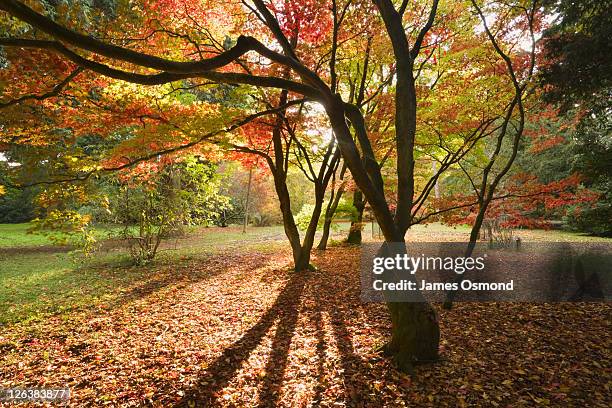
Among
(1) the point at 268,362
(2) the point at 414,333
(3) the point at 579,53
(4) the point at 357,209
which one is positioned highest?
(3) the point at 579,53

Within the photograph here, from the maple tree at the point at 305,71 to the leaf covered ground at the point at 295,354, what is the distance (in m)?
0.66

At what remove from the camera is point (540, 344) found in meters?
4.45

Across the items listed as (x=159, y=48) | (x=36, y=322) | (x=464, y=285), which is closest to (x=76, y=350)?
(x=36, y=322)

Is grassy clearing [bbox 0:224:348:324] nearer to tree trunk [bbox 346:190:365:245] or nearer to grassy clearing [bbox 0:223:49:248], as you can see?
grassy clearing [bbox 0:223:49:248]

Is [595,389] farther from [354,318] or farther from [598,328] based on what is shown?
[354,318]

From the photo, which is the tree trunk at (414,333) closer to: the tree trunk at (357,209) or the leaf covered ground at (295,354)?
the leaf covered ground at (295,354)

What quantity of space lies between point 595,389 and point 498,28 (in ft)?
19.1

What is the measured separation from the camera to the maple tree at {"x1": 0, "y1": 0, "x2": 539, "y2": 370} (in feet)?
12.1

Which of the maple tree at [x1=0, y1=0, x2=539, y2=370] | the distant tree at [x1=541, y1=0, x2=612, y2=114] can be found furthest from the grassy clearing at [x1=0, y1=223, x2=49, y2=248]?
the distant tree at [x1=541, y1=0, x2=612, y2=114]

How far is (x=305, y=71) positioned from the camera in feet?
12.1

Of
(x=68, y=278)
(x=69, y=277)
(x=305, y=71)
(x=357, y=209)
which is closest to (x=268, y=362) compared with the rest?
(x=305, y=71)

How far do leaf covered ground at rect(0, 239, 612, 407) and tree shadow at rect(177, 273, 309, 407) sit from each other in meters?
0.02

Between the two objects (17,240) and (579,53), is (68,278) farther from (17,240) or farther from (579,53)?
(579,53)

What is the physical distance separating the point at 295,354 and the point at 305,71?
358 cm
